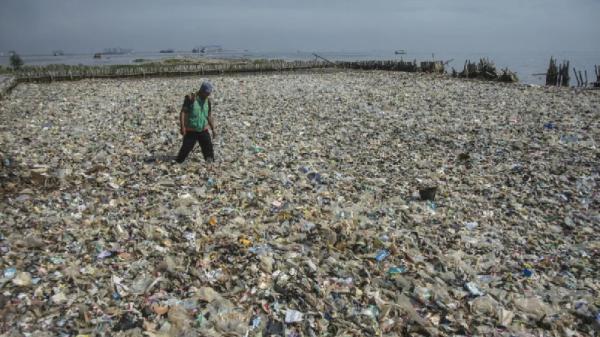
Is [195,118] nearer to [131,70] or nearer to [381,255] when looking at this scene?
[381,255]

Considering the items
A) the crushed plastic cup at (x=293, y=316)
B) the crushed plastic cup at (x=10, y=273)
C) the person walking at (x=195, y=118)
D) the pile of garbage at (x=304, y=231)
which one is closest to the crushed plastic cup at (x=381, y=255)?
the pile of garbage at (x=304, y=231)

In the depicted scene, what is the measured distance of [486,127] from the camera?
10.1 meters

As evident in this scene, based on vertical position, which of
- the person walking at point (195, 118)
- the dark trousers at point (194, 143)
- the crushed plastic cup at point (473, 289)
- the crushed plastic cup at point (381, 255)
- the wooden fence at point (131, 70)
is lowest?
the crushed plastic cup at point (473, 289)

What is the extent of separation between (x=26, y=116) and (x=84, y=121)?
236 centimetres

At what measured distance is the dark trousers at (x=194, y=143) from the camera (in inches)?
274

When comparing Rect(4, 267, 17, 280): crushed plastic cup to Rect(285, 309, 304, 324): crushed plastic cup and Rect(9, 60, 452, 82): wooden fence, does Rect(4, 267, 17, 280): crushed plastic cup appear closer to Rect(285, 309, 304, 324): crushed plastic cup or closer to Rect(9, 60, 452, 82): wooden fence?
Rect(285, 309, 304, 324): crushed plastic cup

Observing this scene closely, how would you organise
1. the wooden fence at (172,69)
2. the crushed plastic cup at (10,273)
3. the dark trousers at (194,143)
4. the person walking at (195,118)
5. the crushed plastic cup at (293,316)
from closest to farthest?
the crushed plastic cup at (293,316) → the crushed plastic cup at (10,273) → the person walking at (195,118) → the dark trousers at (194,143) → the wooden fence at (172,69)

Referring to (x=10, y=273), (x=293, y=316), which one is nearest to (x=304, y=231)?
(x=293, y=316)

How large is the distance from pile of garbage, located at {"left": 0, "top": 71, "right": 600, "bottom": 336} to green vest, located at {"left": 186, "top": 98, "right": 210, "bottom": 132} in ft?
2.60

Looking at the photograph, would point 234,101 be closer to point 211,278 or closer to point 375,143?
point 375,143

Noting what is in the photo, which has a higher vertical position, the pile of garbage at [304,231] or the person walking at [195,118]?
the person walking at [195,118]

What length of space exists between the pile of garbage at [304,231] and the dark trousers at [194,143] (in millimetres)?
314

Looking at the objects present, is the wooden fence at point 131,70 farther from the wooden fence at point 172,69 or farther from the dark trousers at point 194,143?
the dark trousers at point 194,143

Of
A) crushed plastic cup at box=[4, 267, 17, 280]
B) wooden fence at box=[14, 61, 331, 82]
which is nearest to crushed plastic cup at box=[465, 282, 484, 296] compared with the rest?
crushed plastic cup at box=[4, 267, 17, 280]
